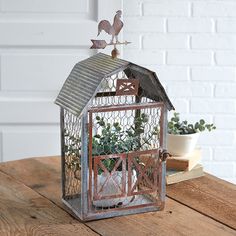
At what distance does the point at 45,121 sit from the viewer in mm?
3223

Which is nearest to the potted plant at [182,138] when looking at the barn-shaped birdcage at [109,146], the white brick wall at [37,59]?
the barn-shaped birdcage at [109,146]

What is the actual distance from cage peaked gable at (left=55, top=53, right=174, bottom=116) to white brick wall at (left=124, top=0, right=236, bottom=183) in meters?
1.44

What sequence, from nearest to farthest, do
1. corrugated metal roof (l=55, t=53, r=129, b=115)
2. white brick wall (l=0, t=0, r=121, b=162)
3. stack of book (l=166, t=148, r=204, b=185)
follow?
1. corrugated metal roof (l=55, t=53, r=129, b=115)
2. stack of book (l=166, t=148, r=204, b=185)
3. white brick wall (l=0, t=0, r=121, b=162)

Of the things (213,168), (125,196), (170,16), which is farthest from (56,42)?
(125,196)

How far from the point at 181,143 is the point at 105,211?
46 centimetres

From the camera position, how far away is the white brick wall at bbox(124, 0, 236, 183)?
327 centimetres

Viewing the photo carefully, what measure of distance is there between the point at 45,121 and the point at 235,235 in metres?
1.71

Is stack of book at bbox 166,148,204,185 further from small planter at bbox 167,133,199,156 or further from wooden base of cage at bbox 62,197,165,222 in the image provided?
wooden base of cage at bbox 62,197,165,222

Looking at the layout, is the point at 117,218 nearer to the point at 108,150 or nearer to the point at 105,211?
the point at 105,211

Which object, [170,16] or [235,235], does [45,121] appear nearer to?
[170,16]

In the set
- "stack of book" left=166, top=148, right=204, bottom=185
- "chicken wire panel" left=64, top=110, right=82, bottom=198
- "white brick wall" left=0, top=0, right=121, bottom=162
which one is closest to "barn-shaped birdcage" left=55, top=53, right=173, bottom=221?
"chicken wire panel" left=64, top=110, right=82, bottom=198

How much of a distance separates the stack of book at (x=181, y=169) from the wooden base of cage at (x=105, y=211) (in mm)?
233

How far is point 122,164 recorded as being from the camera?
1756 mm

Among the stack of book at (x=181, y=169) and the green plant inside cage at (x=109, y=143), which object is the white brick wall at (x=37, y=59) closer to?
the stack of book at (x=181, y=169)
